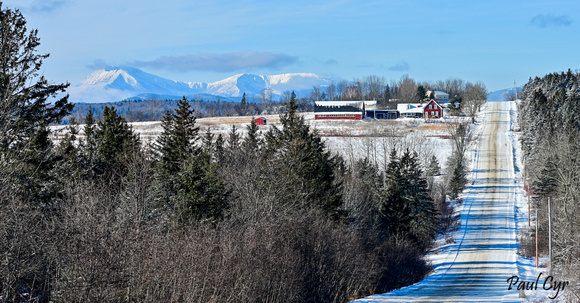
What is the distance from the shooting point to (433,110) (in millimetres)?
123000

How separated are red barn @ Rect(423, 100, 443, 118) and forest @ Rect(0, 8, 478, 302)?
260ft

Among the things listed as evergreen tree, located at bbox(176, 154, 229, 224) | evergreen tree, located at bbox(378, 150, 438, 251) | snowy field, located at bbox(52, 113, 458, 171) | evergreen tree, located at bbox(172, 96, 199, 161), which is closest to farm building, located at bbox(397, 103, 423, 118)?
snowy field, located at bbox(52, 113, 458, 171)

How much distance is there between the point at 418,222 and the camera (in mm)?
41594

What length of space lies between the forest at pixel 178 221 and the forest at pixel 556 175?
874 cm

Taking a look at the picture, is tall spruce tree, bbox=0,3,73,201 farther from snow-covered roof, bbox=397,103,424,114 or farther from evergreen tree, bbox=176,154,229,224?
snow-covered roof, bbox=397,103,424,114

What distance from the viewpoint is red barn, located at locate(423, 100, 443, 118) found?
402 ft

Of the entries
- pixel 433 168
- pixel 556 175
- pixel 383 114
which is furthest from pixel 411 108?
pixel 556 175

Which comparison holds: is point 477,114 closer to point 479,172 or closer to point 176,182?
point 479,172

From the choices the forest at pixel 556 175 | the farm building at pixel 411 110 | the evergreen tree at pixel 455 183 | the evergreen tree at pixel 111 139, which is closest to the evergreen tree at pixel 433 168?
Answer: the evergreen tree at pixel 455 183

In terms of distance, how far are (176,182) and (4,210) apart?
13286mm

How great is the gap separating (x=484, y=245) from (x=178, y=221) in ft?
113

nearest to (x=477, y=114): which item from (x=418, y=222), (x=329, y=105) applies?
(x=329, y=105)

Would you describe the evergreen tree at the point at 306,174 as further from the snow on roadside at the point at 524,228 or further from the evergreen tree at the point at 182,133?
the snow on roadside at the point at 524,228

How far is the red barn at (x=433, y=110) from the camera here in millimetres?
122562
